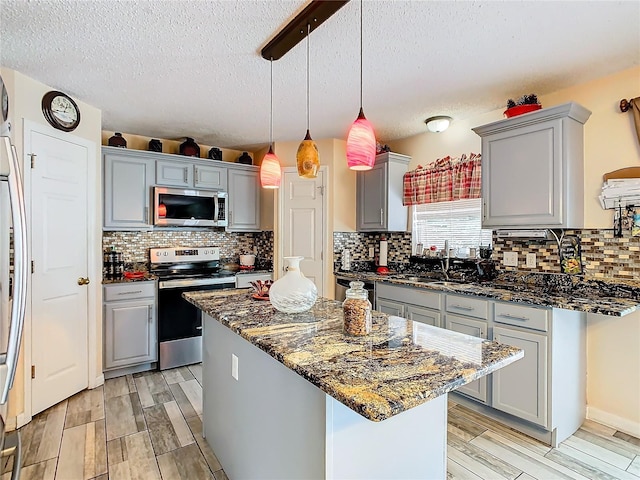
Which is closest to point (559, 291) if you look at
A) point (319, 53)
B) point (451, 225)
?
point (451, 225)

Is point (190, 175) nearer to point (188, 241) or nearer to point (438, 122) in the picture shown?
point (188, 241)

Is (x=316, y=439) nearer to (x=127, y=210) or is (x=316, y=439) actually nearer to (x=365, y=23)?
(x=365, y=23)

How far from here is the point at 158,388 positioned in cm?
308

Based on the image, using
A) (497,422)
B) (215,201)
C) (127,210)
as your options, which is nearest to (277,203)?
(215,201)

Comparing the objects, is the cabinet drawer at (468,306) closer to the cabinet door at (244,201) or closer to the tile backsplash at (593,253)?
the tile backsplash at (593,253)

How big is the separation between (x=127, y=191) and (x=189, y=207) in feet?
2.00

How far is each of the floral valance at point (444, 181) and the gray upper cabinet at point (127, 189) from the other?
266 centimetres

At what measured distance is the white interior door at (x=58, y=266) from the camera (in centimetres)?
257

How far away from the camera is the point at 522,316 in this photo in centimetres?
234

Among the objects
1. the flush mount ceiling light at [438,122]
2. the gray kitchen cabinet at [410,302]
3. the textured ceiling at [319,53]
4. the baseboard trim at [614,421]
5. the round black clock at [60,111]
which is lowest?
the baseboard trim at [614,421]

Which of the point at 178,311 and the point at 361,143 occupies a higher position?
the point at 361,143

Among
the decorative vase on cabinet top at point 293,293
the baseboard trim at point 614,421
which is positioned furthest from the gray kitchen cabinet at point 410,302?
the decorative vase on cabinet top at point 293,293

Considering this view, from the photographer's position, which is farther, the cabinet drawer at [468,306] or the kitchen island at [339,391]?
the cabinet drawer at [468,306]

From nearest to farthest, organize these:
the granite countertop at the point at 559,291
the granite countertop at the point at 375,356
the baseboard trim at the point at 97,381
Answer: the granite countertop at the point at 375,356 → the granite countertop at the point at 559,291 → the baseboard trim at the point at 97,381
